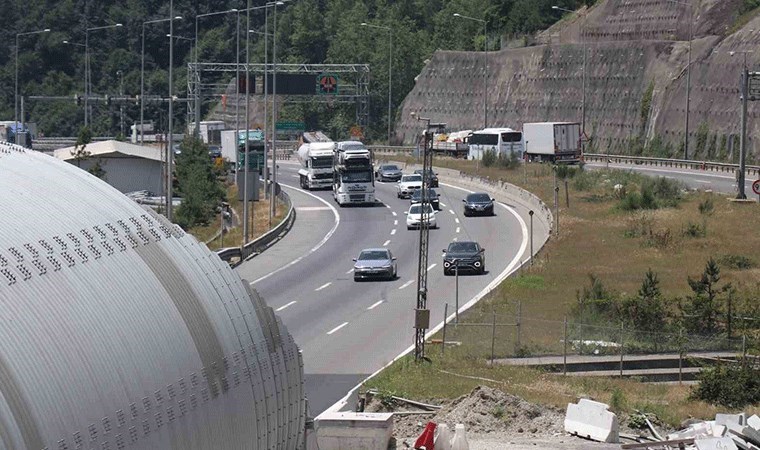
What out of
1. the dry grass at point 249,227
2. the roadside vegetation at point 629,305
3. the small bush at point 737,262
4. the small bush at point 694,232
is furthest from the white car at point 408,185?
the small bush at point 737,262

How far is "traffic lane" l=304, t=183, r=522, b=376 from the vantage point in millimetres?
42875

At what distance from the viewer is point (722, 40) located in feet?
370

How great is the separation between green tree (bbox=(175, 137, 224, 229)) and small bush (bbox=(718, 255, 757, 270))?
32690 millimetres

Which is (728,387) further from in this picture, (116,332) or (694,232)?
(694,232)

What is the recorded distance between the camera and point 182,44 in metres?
194

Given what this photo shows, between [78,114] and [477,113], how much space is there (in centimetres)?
5946

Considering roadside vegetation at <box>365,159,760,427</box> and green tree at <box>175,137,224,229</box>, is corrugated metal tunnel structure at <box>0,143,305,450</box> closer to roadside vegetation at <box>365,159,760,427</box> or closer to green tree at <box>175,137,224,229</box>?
roadside vegetation at <box>365,159,760,427</box>

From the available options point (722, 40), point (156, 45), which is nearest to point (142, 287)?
point (722, 40)

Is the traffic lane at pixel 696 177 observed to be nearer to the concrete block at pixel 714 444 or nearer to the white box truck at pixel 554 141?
the white box truck at pixel 554 141

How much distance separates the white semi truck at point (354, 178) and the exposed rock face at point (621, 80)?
28.0m

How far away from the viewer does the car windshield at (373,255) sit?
58906 millimetres

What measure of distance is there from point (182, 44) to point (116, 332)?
176 metres

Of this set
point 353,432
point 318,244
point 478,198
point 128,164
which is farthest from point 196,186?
point 353,432

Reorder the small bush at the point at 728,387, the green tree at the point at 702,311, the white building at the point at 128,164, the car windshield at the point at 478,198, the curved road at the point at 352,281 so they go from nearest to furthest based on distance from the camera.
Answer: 1. the small bush at the point at 728,387
2. the curved road at the point at 352,281
3. the green tree at the point at 702,311
4. the car windshield at the point at 478,198
5. the white building at the point at 128,164
